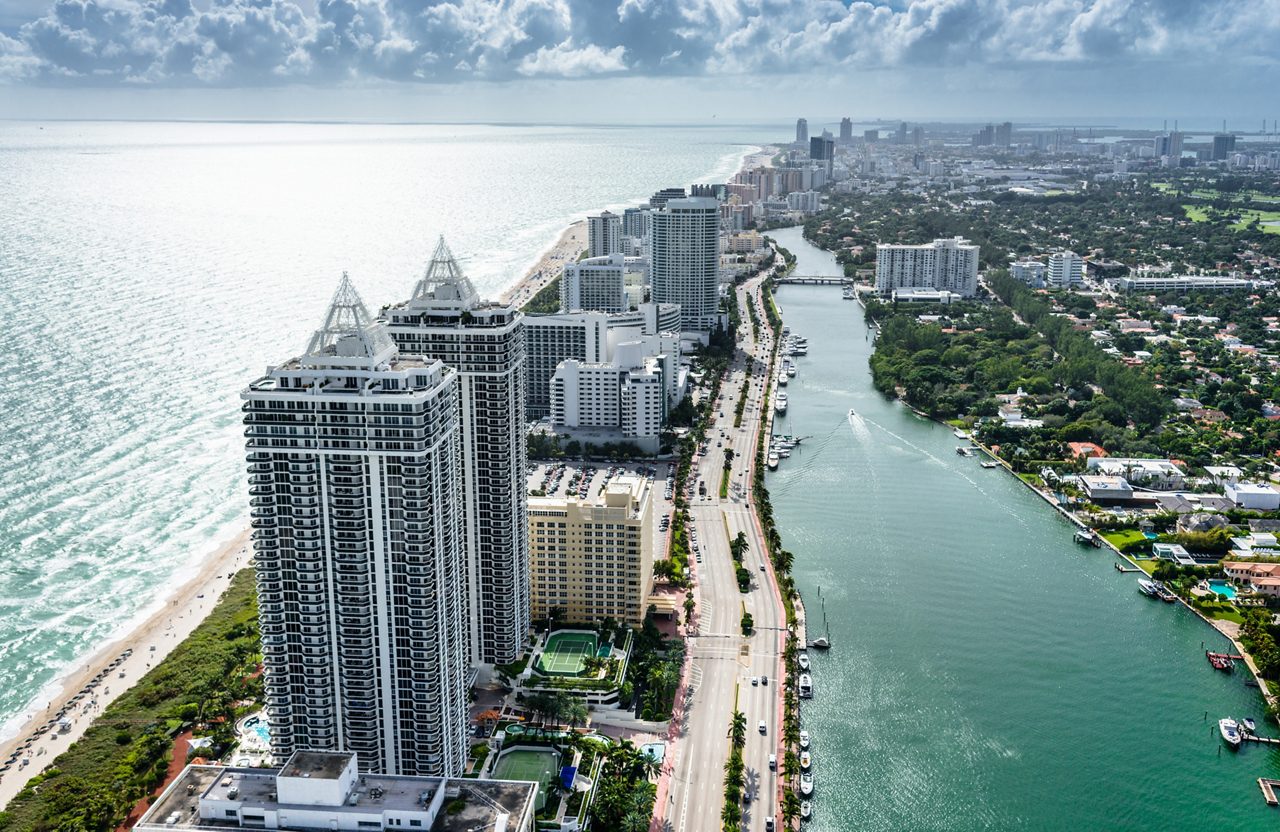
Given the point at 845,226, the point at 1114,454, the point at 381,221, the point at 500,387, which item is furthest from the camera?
the point at 845,226

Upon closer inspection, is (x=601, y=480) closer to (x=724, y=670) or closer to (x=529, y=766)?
(x=724, y=670)

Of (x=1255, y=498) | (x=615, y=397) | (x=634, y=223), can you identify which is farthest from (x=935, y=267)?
(x=1255, y=498)

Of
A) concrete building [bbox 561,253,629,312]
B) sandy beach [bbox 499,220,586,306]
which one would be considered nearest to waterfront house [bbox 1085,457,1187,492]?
concrete building [bbox 561,253,629,312]

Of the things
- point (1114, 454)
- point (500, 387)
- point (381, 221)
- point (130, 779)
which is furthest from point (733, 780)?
point (381, 221)

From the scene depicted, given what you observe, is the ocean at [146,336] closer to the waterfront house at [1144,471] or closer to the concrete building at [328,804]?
the concrete building at [328,804]

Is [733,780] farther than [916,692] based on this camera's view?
No

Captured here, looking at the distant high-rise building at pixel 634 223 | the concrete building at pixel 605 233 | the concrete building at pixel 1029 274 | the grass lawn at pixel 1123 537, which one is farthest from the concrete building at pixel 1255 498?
the distant high-rise building at pixel 634 223

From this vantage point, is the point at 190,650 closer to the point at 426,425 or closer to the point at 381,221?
the point at 426,425
